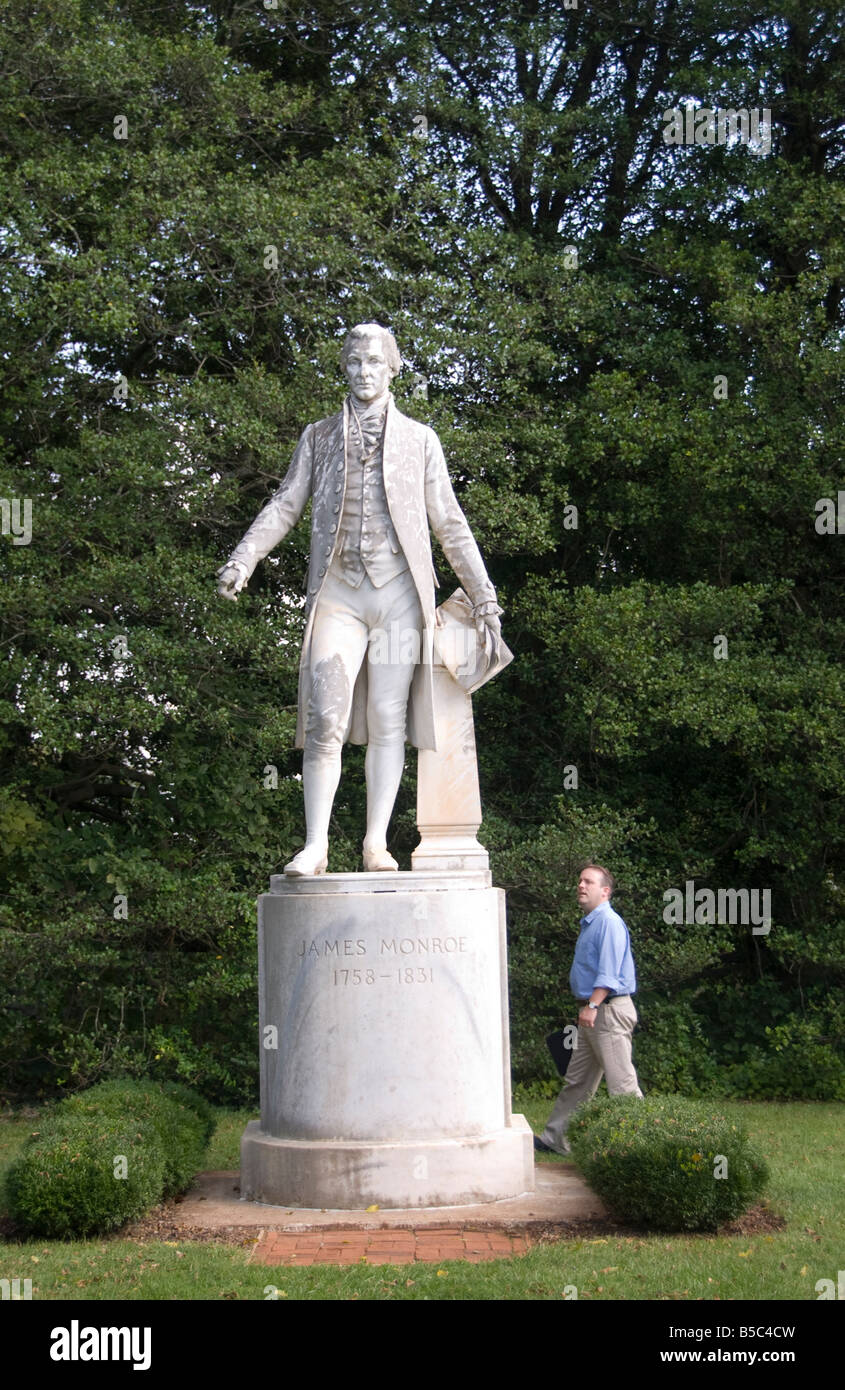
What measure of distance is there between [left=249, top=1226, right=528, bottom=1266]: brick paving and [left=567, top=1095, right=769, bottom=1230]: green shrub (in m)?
0.46

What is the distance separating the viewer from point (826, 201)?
12992 millimetres

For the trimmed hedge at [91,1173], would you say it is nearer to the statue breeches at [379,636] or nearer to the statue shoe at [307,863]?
the statue shoe at [307,863]

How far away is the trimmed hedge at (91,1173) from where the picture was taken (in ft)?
21.6

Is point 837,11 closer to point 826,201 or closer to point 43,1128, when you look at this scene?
point 826,201

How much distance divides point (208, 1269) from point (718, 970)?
8.55 meters

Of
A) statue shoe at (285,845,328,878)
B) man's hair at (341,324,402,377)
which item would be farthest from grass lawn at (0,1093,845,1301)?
man's hair at (341,324,402,377)

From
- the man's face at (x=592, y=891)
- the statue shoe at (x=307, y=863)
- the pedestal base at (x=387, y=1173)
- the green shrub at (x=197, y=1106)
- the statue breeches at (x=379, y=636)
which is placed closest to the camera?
the pedestal base at (x=387, y=1173)

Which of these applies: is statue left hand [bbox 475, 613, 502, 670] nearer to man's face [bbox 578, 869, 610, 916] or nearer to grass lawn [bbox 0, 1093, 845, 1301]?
man's face [bbox 578, 869, 610, 916]

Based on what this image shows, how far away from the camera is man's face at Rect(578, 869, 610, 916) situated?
27.7 feet

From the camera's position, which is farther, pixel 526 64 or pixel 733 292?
pixel 526 64

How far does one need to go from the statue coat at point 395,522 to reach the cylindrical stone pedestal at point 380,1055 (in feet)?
3.13

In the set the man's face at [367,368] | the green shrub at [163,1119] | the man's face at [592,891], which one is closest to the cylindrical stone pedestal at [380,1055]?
the green shrub at [163,1119]

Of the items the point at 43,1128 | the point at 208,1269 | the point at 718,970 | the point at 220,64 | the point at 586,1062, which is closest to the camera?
the point at 208,1269

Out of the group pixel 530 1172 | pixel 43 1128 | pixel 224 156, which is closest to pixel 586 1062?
pixel 530 1172
